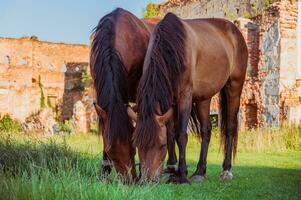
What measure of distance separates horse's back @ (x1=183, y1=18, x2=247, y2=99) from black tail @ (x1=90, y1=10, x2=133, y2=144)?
98 centimetres

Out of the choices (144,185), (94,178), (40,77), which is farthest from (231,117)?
(40,77)

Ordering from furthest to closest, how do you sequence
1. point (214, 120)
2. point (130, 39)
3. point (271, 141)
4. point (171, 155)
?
point (214, 120)
point (271, 141)
point (171, 155)
point (130, 39)

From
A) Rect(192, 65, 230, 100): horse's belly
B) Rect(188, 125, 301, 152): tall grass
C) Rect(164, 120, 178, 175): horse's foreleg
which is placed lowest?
Rect(188, 125, 301, 152): tall grass

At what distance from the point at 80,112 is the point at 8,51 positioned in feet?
27.2

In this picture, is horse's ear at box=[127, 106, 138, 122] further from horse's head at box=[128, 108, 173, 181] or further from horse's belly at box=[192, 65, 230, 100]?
horse's belly at box=[192, 65, 230, 100]

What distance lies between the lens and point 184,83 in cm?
636

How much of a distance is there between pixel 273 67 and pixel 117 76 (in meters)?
11.1

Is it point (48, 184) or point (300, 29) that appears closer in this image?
point (48, 184)

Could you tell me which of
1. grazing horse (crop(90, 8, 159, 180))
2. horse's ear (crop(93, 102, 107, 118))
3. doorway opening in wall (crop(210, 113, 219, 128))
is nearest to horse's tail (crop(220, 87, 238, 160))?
grazing horse (crop(90, 8, 159, 180))

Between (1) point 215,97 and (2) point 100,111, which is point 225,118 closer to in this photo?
(2) point 100,111

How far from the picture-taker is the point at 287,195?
20.2 ft

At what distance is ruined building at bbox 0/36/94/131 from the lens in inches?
1228

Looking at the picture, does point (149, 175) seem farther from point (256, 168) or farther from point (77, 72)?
point (77, 72)

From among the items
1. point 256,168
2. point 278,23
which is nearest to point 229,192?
point 256,168
